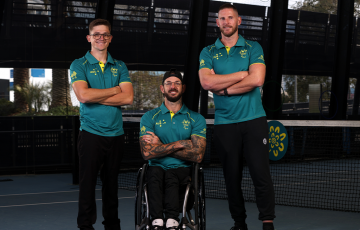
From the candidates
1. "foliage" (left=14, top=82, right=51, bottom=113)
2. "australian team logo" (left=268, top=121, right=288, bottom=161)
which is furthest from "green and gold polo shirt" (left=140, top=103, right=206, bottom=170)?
"foliage" (left=14, top=82, right=51, bottom=113)

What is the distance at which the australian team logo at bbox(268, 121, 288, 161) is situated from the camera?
3.80 meters

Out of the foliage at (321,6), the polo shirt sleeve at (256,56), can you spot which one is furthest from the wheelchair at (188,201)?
the foliage at (321,6)

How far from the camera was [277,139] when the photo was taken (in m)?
3.91

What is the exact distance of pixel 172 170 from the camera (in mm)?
2516

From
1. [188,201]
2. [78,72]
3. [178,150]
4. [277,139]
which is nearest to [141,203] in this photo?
[188,201]

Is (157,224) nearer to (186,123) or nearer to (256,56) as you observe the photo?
(186,123)

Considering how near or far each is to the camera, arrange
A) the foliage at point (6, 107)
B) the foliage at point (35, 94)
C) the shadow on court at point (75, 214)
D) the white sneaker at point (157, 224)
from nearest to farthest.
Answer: the white sneaker at point (157, 224) < the shadow on court at point (75, 214) < the foliage at point (6, 107) < the foliage at point (35, 94)

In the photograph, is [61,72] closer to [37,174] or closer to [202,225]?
[37,174]

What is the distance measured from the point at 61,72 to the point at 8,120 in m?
1.09

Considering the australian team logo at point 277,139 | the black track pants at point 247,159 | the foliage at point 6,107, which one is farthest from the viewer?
the foliage at point 6,107

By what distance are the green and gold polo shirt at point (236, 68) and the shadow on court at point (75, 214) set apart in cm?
99

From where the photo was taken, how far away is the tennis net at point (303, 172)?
4.08 m

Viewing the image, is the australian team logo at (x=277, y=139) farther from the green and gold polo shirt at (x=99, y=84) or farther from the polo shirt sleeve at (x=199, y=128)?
the green and gold polo shirt at (x=99, y=84)

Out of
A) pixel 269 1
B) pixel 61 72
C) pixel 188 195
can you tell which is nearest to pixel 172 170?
pixel 188 195
